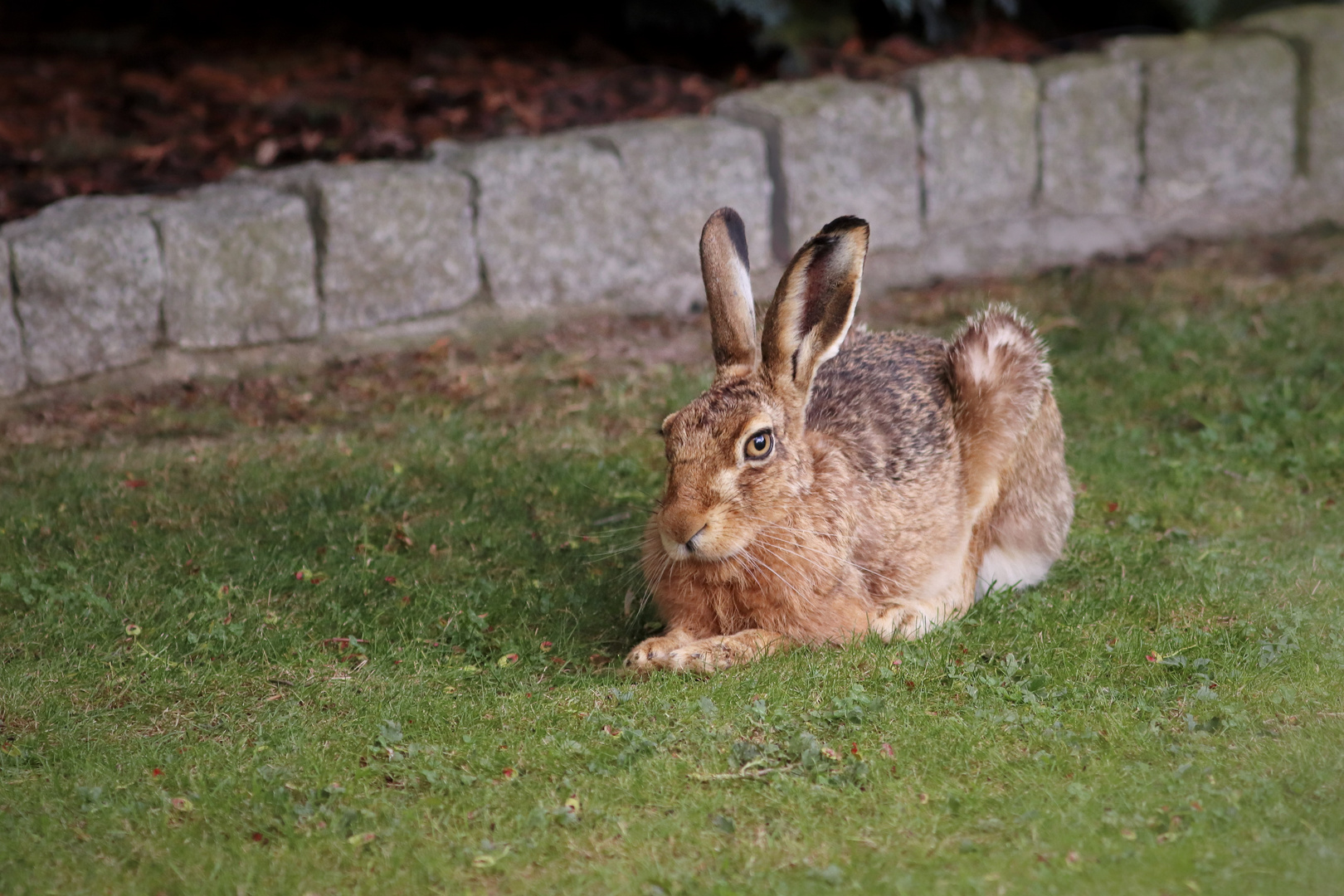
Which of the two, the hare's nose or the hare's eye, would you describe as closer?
the hare's nose

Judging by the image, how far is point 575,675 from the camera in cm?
507

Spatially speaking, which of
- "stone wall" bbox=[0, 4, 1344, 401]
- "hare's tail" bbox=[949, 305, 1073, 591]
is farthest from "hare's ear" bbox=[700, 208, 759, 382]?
"stone wall" bbox=[0, 4, 1344, 401]

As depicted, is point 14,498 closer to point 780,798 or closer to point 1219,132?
point 780,798

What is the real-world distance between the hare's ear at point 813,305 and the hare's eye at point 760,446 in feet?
0.74

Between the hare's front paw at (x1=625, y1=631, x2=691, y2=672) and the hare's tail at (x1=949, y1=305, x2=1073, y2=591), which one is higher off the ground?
the hare's tail at (x1=949, y1=305, x2=1073, y2=591)

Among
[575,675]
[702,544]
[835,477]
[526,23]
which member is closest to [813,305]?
[835,477]

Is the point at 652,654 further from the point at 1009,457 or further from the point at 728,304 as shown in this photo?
the point at 1009,457

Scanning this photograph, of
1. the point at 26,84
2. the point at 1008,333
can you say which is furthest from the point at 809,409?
the point at 26,84

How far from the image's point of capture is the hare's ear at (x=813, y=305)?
4.98 m

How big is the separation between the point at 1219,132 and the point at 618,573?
6.53 m

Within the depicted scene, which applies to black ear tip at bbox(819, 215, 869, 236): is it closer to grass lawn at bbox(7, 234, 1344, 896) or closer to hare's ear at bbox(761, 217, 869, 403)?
hare's ear at bbox(761, 217, 869, 403)

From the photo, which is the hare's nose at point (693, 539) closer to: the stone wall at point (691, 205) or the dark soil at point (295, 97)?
the stone wall at point (691, 205)

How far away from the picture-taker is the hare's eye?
492 centimetres

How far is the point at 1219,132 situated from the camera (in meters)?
10.3
